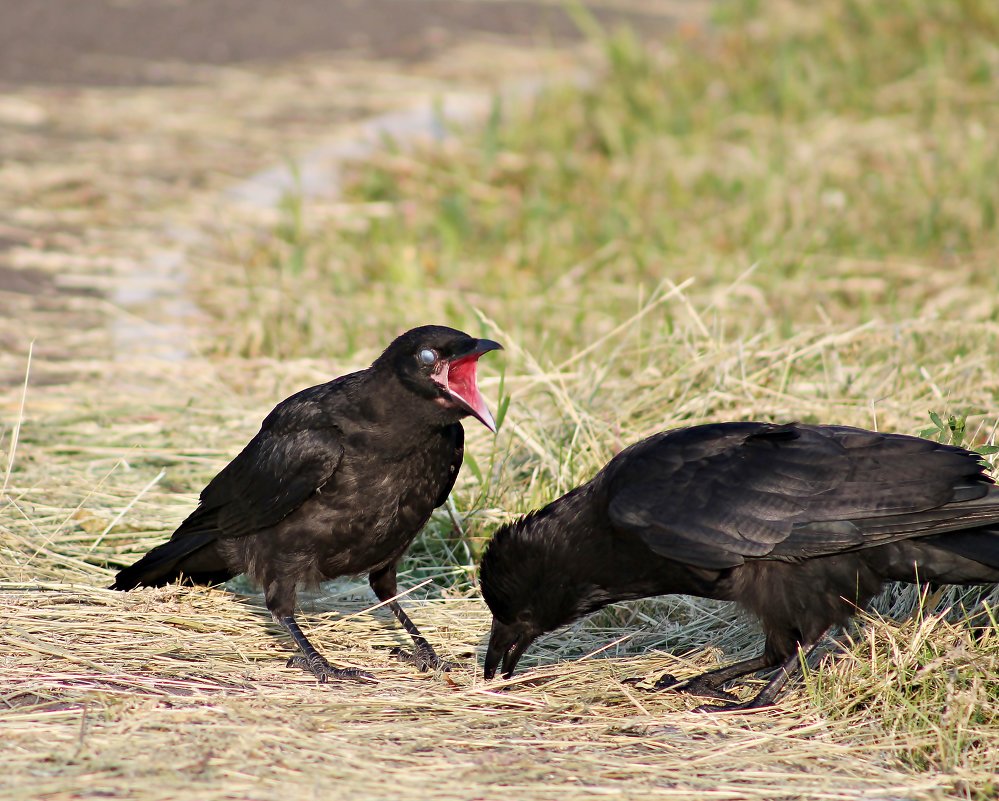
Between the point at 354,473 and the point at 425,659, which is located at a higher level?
the point at 354,473

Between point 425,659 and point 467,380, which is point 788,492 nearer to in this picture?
point 467,380

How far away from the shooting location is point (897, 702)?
3.47 metres

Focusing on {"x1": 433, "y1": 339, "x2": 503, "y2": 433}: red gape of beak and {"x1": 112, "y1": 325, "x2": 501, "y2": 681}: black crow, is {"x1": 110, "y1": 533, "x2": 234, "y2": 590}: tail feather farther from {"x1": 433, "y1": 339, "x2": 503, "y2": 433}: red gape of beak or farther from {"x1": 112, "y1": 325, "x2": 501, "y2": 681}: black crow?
{"x1": 433, "y1": 339, "x2": 503, "y2": 433}: red gape of beak

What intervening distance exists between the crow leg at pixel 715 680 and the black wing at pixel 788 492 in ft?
1.35

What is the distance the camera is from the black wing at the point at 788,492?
3576 millimetres

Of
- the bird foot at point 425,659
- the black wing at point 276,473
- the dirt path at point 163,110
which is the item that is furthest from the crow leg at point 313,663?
the dirt path at point 163,110

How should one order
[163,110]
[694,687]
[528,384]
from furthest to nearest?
[163,110] < [528,384] < [694,687]

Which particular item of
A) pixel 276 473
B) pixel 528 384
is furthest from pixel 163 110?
pixel 276 473

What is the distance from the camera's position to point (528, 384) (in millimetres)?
5504

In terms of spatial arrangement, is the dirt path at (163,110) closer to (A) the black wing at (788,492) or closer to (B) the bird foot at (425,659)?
(B) the bird foot at (425,659)

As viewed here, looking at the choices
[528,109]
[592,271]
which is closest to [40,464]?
[592,271]

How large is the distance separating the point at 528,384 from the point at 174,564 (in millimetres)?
1735

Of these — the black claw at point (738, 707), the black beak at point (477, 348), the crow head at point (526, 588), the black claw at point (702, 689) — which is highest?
the black beak at point (477, 348)

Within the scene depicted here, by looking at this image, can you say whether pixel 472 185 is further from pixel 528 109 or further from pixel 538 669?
pixel 538 669
